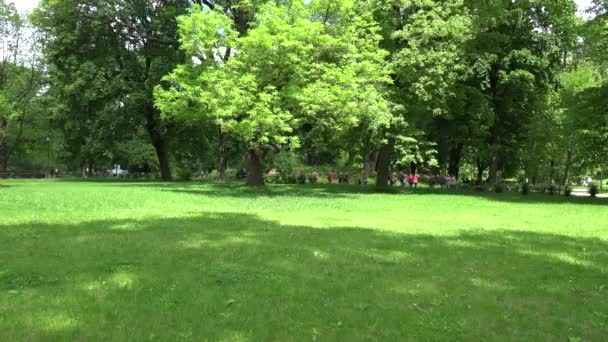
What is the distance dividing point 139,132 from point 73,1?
14903 millimetres

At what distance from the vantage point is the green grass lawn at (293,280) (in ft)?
16.6

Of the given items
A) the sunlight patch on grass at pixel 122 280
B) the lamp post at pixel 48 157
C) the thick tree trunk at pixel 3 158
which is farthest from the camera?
the lamp post at pixel 48 157

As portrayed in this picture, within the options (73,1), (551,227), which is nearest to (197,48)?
(73,1)

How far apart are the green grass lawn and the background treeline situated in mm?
10887

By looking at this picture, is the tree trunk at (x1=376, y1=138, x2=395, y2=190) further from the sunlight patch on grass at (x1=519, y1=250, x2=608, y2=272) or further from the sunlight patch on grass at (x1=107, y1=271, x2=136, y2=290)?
the sunlight patch on grass at (x1=107, y1=271, x2=136, y2=290)

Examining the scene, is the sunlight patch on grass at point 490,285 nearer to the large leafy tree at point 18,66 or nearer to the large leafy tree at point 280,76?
the large leafy tree at point 280,76

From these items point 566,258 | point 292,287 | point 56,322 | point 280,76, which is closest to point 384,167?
point 280,76

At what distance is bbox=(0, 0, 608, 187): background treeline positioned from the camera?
23203 mm

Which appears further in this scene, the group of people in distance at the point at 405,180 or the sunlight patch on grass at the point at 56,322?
the group of people in distance at the point at 405,180

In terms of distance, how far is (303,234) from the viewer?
11.1m

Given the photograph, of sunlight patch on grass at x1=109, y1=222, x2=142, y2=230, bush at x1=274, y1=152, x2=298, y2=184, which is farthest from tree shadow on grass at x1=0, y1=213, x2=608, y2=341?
bush at x1=274, y1=152, x2=298, y2=184

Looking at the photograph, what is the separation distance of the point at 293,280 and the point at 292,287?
0.38 meters

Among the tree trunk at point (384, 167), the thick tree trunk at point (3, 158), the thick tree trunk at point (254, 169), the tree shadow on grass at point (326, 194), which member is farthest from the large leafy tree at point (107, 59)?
the tree trunk at point (384, 167)

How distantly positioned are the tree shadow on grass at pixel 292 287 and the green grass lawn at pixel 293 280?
0.08 feet
